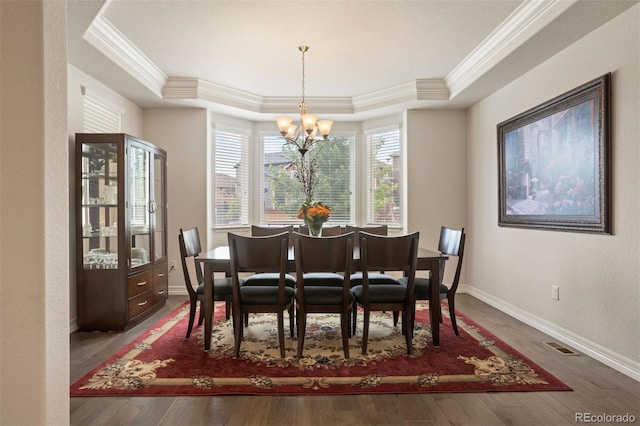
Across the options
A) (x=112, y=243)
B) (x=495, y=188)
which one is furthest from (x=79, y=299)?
(x=495, y=188)

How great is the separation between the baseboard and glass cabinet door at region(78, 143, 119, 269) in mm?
4053

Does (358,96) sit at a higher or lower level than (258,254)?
higher

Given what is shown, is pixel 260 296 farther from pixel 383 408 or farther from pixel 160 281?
pixel 160 281

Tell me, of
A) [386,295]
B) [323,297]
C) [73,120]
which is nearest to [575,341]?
[386,295]

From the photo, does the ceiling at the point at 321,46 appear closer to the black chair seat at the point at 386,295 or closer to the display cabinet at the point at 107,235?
the display cabinet at the point at 107,235

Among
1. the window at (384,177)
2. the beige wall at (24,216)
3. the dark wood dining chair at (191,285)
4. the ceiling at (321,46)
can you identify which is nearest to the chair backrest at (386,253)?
the dark wood dining chair at (191,285)

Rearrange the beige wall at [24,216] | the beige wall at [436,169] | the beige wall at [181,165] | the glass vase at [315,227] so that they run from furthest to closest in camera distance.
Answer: the beige wall at [436,169] → the beige wall at [181,165] → the glass vase at [315,227] → the beige wall at [24,216]

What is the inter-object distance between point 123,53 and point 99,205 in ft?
4.88

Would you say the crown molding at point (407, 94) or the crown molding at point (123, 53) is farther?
the crown molding at point (407, 94)

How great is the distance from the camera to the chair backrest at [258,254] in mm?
2809

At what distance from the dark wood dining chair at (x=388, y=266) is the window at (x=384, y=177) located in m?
2.81

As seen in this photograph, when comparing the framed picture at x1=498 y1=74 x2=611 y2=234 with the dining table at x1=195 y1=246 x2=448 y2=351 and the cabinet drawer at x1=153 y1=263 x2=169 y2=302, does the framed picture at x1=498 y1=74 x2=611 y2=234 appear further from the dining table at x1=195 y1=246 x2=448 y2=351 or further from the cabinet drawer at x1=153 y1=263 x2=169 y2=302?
the cabinet drawer at x1=153 y1=263 x2=169 y2=302

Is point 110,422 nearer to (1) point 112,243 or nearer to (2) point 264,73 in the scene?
(1) point 112,243

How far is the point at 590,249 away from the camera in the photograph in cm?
305
